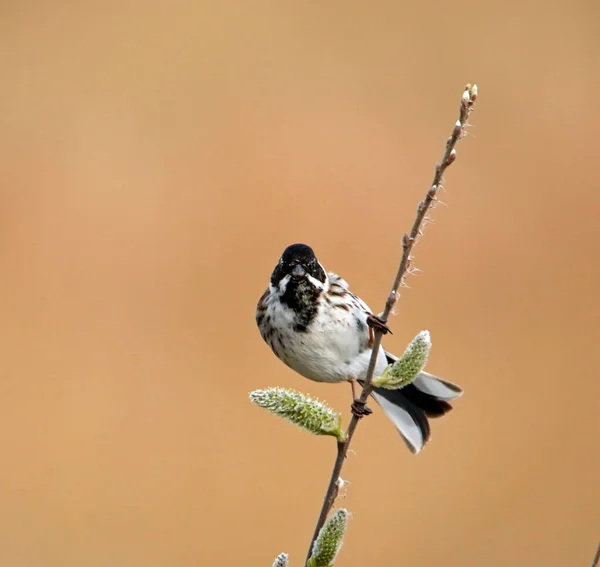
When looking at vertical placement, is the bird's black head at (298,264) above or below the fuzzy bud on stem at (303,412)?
above

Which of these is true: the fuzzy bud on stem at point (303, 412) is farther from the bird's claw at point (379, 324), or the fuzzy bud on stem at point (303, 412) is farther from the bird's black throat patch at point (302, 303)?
the bird's black throat patch at point (302, 303)

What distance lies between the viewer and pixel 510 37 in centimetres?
812

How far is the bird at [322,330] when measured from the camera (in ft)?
10.2

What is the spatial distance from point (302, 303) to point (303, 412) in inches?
60.6

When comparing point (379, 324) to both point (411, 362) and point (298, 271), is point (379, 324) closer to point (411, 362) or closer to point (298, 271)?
point (411, 362)

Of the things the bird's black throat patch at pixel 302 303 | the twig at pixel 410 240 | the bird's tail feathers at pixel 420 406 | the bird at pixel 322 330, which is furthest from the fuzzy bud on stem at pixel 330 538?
the bird's tail feathers at pixel 420 406

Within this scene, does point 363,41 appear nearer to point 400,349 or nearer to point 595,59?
point 595,59

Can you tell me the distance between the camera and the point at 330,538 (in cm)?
132

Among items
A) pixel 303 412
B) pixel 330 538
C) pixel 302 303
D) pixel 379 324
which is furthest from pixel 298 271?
pixel 330 538

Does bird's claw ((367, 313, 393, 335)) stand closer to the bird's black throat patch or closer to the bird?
the bird

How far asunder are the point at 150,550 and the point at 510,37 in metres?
5.45

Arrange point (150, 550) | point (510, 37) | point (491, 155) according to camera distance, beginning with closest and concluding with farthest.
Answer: point (150, 550)
point (491, 155)
point (510, 37)


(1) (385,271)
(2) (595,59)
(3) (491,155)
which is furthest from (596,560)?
(2) (595,59)

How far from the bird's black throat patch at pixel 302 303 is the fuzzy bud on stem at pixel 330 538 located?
1.80 meters
